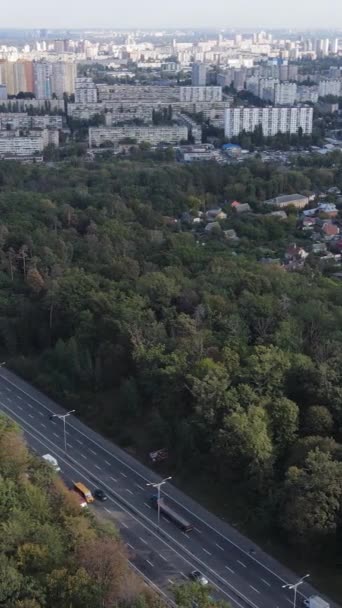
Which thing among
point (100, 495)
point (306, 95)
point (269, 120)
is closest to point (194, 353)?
point (100, 495)

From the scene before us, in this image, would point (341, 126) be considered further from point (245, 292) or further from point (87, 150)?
point (245, 292)

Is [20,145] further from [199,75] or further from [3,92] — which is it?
[199,75]

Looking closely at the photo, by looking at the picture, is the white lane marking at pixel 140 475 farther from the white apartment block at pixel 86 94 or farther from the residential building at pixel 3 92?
the residential building at pixel 3 92

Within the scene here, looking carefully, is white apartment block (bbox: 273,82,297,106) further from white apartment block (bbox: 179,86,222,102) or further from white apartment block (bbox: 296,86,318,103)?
white apartment block (bbox: 179,86,222,102)

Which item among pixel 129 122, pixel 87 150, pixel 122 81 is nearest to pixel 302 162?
pixel 87 150

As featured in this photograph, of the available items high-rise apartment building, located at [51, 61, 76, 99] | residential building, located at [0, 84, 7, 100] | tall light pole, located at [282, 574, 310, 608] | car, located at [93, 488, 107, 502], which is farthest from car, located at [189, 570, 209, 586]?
high-rise apartment building, located at [51, 61, 76, 99]

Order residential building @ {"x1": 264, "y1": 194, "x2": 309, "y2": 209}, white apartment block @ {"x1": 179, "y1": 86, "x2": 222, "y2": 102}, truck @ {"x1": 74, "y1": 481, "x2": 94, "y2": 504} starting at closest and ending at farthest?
truck @ {"x1": 74, "y1": 481, "x2": 94, "y2": 504} → residential building @ {"x1": 264, "y1": 194, "x2": 309, "y2": 209} → white apartment block @ {"x1": 179, "y1": 86, "x2": 222, "y2": 102}
